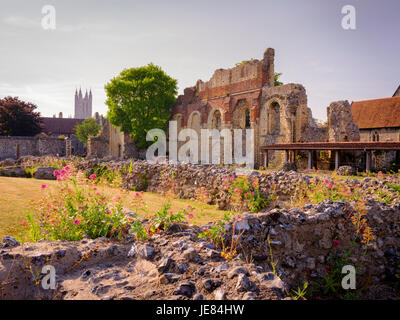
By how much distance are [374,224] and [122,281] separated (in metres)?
4.79

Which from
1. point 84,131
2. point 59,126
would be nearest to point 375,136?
point 84,131

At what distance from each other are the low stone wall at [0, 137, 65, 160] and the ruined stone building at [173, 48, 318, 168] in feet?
61.6

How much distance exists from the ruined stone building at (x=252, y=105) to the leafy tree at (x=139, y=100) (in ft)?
9.51

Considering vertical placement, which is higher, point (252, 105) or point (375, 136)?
point (252, 105)

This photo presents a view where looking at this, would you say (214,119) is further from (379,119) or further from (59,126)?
(59,126)

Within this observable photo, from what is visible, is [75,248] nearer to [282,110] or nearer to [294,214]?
[294,214]

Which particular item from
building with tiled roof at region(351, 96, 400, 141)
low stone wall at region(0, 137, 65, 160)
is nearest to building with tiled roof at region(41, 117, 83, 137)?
low stone wall at region(0, 137, 65, 160)

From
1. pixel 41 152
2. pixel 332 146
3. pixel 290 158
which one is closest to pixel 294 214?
pixel 332 146

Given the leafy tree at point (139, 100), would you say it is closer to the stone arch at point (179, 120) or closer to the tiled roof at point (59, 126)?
the stone arch at point (179, 120)

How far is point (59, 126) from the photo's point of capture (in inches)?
2152

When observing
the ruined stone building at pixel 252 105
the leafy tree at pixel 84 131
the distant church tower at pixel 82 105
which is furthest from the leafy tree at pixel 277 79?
the distant church tower at pixel 82 105

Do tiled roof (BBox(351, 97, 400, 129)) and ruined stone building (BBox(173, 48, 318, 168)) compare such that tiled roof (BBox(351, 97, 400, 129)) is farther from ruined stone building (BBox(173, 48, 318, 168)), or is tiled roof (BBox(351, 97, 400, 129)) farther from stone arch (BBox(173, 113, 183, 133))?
stone arch (BBox(173, 113, 183, 133))

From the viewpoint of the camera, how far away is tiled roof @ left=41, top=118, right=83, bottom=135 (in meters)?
52.7

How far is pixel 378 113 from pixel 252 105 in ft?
57.2
